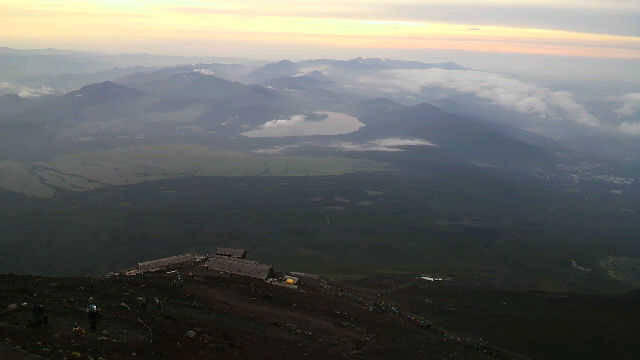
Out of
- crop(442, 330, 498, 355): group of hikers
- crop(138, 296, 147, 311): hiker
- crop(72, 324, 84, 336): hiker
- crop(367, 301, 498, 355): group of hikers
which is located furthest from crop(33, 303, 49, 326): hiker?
crop(442, 330, 498, 355): group of hikers

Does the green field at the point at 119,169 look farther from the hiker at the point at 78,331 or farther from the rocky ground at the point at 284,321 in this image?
the hiker at the point at 78,331

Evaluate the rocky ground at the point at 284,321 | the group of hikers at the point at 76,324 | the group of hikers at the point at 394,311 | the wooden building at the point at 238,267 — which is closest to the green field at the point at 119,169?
the wooden building at the point at 238,267

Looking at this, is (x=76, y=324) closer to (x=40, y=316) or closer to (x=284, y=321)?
(x=40, y=316)

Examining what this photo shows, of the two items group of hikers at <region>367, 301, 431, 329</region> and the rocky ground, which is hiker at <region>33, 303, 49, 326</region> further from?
group of hikers at <region>367, 301, 431, 329</region>

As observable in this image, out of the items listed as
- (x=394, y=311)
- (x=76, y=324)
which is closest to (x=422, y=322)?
(x=394, y=311)

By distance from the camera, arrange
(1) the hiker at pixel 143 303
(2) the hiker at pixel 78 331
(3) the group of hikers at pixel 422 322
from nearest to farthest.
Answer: (2) the hiker at pixel 78 331 → (1) the hiker at pixel 143 303 → (3) the group of hikers at pixel 422 322

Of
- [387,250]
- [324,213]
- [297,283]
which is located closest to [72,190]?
[324,213]
